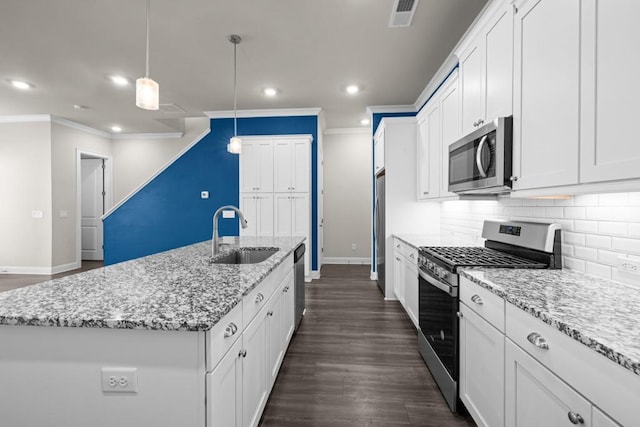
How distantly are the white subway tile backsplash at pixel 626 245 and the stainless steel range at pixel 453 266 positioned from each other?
11.9 inches

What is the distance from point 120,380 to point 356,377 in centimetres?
171

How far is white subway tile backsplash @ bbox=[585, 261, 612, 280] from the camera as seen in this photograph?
1.49 m

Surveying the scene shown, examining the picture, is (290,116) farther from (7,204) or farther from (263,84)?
(7,204)

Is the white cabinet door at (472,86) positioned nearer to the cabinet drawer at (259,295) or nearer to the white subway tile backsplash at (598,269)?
the white subway tile backsplash at (598,269)

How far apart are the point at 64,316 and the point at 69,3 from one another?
292 centimetres

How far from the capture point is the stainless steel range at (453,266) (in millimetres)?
1797

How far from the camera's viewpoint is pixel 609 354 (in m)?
0.80

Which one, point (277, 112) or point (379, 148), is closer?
point (379, 148)

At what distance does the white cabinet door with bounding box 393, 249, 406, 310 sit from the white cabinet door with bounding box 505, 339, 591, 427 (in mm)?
2281

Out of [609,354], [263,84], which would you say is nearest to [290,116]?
[263,84]

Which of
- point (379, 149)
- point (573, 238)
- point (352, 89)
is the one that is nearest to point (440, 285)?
point (573, 238)

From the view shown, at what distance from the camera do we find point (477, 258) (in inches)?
78.9

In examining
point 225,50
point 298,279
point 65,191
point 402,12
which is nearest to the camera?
point 402,12

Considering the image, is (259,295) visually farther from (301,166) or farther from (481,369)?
(301,166)
